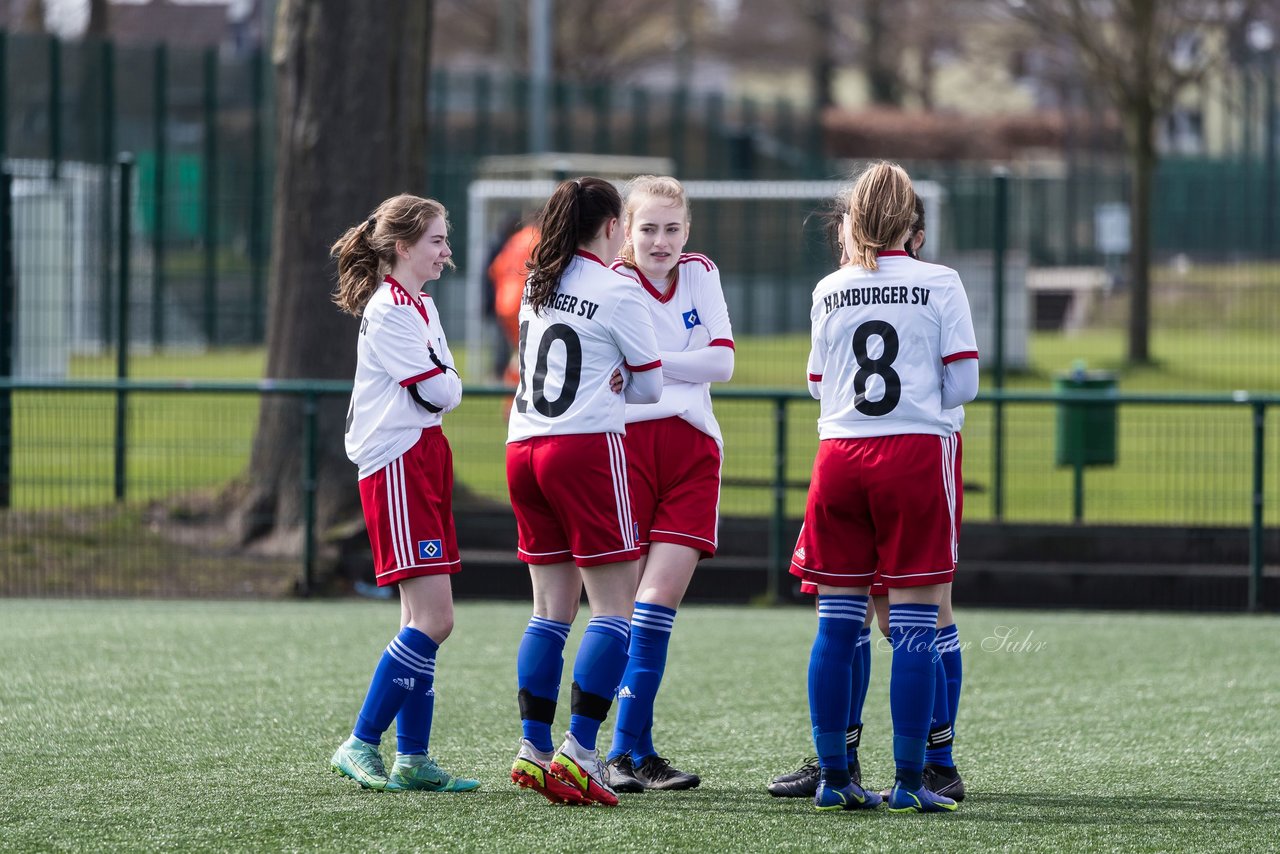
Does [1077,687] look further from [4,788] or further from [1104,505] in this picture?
[4,788]

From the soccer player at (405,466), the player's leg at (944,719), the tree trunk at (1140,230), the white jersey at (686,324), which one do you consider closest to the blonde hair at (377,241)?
the soccer player at (405,466)

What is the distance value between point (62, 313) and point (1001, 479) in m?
6.58

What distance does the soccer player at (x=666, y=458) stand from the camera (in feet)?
16.3

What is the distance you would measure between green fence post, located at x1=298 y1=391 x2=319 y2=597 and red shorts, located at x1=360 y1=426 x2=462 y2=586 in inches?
190

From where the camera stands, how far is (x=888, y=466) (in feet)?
14.8

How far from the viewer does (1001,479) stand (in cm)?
1036

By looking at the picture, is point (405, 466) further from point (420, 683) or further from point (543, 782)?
point (543, 782)

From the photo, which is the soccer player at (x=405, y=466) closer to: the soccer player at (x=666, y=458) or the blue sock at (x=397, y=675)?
the blue sock at (x=397, y=675)

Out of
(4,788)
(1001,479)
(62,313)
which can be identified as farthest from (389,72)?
(4,788)

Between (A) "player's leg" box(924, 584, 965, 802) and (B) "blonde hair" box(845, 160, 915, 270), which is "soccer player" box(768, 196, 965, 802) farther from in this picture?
(B) "blonde hair" box(845, 160, 915, 270)

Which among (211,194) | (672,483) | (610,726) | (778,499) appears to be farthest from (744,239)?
(672,483)

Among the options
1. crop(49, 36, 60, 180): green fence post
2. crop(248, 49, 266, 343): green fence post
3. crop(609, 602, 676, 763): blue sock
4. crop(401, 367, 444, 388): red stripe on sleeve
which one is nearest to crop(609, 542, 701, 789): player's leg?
crop(609, 602, 676, 763): blue sock

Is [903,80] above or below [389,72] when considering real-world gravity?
above

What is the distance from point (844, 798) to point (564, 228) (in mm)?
1708
